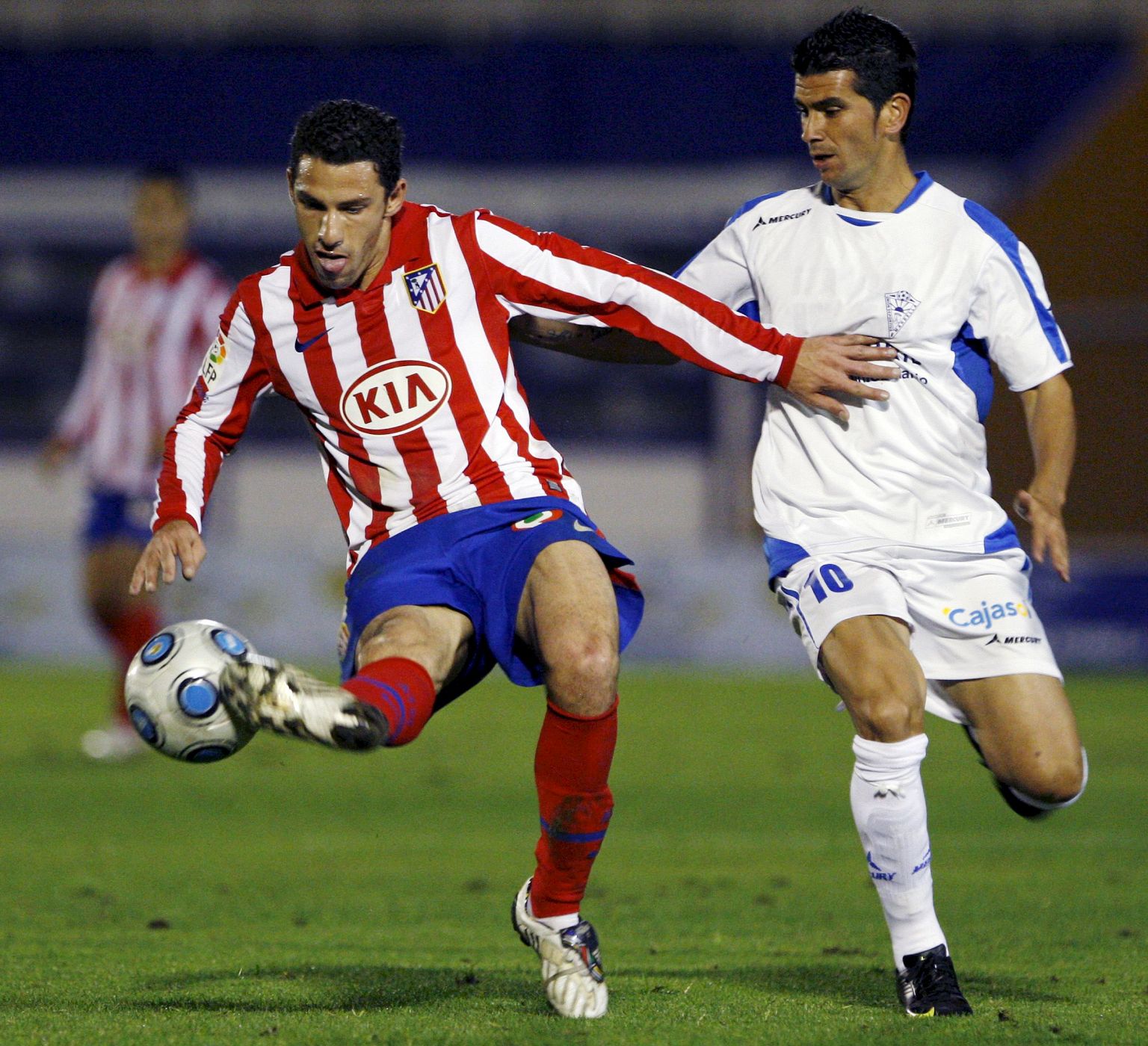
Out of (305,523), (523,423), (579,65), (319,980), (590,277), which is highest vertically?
(579,65)

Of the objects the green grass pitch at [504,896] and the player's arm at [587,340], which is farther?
the player's arm at [587,340]

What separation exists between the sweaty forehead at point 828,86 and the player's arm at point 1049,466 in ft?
2.77

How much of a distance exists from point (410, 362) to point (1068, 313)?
12.9 meters

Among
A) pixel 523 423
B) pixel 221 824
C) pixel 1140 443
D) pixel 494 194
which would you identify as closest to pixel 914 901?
pixel 523 423

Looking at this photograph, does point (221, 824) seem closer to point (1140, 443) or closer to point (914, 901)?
point (914, 901)

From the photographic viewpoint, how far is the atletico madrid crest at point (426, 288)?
4215 mm

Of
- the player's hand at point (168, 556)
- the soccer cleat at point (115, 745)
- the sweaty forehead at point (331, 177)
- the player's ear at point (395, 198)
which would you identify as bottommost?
the soccer cleat at point (115, 745)

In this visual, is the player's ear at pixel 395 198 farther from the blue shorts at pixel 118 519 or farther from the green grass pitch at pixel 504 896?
the blue shorts at pixel 118 519

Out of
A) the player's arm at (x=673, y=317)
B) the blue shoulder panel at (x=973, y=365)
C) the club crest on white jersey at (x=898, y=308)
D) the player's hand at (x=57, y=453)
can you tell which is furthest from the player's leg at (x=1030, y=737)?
the player's hand at (x=57, y=453)

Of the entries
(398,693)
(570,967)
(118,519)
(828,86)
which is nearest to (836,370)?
(828,86)

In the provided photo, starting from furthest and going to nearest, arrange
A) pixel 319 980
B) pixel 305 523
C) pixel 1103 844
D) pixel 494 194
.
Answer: pixel 494 194 → pixel 305 523 → pixel 1103 844 → pixel 319 980

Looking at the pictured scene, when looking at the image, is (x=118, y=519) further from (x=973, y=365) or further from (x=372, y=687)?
(x=372, y=687)

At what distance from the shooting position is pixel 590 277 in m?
4.24

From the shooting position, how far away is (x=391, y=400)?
13.7ft
